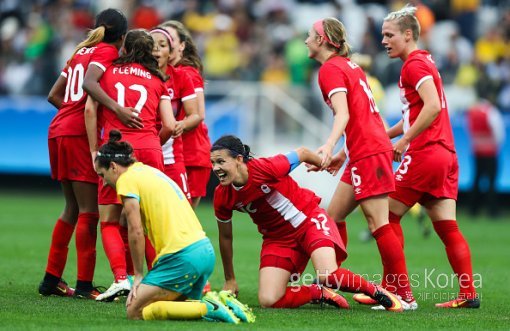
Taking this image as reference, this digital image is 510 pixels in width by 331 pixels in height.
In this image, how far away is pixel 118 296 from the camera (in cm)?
845

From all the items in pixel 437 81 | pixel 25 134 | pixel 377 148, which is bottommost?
pixel 25 134

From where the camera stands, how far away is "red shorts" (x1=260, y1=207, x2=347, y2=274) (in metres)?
8.31

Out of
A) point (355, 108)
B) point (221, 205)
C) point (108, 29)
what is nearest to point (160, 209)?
point (221, 205)

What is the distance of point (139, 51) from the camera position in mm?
8539

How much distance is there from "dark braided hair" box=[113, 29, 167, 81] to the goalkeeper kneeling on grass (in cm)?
137

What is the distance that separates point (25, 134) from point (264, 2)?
619cm

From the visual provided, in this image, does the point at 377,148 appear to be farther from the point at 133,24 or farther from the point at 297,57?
the point at 133,24

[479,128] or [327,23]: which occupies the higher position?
[327,23]

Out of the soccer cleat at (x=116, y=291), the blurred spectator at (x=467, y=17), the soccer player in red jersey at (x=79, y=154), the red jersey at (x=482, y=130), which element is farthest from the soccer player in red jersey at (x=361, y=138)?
the blurred spectator at (x=467, y=17)

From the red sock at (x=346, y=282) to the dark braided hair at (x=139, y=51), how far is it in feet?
7.35

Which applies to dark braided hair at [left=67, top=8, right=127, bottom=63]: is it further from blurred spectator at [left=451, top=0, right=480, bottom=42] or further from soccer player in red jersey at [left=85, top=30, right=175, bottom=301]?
blurred spectator at [left=451, top=0, right=480, bottom=42]

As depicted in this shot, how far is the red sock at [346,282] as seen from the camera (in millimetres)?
7953

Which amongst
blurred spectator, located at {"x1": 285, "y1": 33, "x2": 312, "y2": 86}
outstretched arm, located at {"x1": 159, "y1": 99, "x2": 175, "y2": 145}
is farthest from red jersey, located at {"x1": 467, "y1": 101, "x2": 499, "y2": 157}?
outstretched arm, located at {"x1": 159, "y1": 99, "x2": 175, "y2": 145}

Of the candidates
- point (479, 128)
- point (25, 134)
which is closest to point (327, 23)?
point (479, 128)
